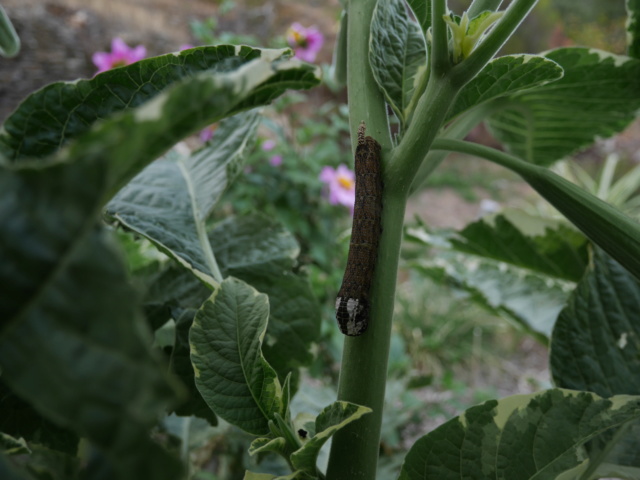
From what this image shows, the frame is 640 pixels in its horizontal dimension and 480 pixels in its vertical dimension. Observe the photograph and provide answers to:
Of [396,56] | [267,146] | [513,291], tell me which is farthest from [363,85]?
[267,146]

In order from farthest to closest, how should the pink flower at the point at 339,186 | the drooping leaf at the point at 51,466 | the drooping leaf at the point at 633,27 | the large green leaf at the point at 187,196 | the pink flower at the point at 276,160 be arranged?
the pink flower at the point at 276,160
the pink flower at the point at 339,186
the drooping leaf at the point at 633,27
the large green leaf at the point at 187,196
the drooping leaf at the point at 51,466

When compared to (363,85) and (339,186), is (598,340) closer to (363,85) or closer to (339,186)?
(363,85)

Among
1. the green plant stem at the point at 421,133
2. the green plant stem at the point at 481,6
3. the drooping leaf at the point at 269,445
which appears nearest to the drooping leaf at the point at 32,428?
the drooping leaf at the point at 269,445

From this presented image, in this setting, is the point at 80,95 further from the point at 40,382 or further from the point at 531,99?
the point at 531,99

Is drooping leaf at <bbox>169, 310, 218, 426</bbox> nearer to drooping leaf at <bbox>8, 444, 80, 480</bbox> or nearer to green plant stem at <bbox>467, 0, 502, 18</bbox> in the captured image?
drooping leaf at <bbox>8, 444, 80, 480</bbox>

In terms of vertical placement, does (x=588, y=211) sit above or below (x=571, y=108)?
below

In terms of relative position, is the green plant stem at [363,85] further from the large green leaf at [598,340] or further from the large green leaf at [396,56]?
the large green leaf at [598,340]
